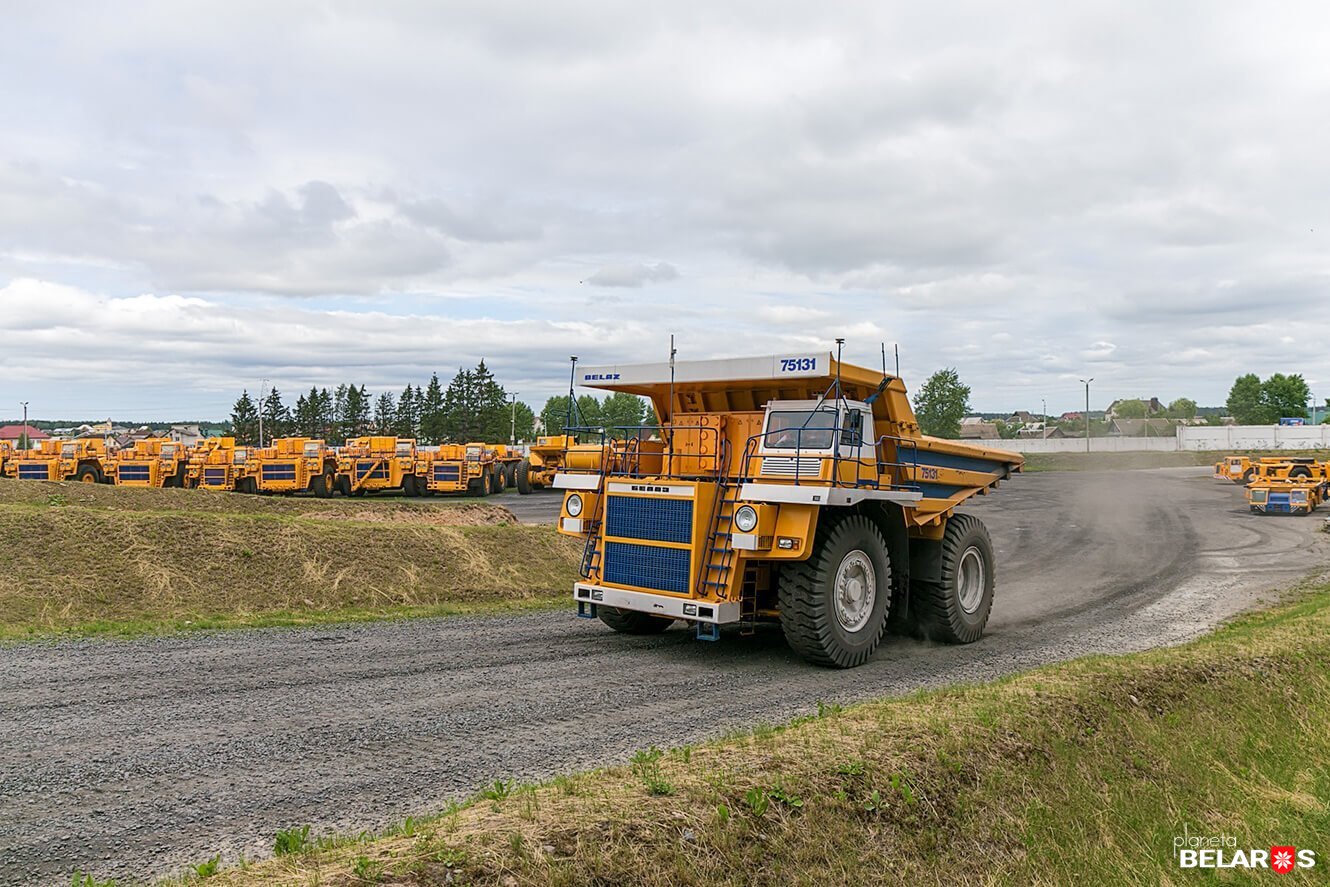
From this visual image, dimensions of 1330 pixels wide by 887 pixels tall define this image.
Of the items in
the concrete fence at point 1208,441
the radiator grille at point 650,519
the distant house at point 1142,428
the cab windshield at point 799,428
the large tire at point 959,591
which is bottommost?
the large tire at point 959,591

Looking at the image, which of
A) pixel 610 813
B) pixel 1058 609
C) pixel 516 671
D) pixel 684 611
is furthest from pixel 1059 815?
pixel 1058 609

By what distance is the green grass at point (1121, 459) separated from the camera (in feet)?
234

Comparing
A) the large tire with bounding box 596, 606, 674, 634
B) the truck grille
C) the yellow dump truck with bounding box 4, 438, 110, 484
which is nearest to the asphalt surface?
the large tire with bounding box 596, 606, 674, 634

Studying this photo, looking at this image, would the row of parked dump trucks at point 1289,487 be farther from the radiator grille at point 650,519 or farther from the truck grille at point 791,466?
the radiator grille at point 650,519

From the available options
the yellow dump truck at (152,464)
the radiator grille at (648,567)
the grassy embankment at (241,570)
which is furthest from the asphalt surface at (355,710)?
the yellow dump truck at (152,464)

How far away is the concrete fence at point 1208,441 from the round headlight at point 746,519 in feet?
269

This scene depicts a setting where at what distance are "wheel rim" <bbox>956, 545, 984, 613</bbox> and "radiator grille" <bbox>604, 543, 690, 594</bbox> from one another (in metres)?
4.57

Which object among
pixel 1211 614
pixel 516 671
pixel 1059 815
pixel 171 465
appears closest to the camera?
pixel 1059 815

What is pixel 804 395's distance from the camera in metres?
11.0

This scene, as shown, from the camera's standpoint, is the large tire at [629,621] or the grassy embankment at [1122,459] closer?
the large tire at [629,621]

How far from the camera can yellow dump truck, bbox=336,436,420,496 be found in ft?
126

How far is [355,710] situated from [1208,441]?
10316 centimetres

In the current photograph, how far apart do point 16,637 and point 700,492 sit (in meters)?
7.44

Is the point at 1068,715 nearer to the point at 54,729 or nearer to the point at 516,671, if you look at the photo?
the point at 516,671
